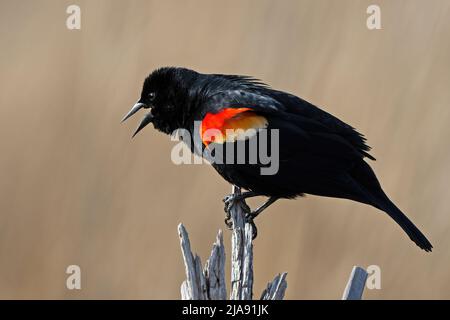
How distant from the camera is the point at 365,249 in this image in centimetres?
386

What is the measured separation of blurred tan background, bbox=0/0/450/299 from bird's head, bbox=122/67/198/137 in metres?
0.51

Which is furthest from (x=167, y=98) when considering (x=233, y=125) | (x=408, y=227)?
(x=408, y=227)

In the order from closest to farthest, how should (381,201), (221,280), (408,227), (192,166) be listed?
(221,280)
(408,227)
(381,201)
(192,166)

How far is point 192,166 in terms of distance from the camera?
405 cm

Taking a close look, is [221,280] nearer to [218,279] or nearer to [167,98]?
[218,279]

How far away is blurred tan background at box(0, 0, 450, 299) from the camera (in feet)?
12.8

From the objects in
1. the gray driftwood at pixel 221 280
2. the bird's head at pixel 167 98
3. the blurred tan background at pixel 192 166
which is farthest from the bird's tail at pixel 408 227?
the bird's head at pixel 167 98

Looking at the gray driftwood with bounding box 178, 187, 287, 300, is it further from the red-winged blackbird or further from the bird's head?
the bird's head

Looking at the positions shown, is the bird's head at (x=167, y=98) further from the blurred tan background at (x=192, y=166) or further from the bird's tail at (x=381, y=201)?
the bird's tail at (x=381, y=201)

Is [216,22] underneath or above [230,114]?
above

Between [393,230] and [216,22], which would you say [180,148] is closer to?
[216,22]

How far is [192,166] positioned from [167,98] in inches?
23.4
